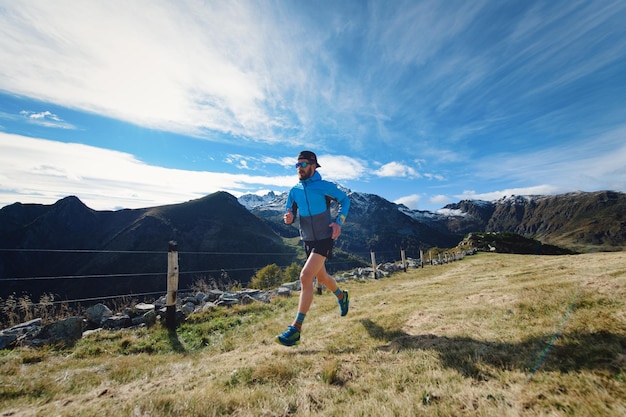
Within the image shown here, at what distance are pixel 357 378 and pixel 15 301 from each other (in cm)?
1085

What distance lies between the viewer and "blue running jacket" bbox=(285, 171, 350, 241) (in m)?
5.62

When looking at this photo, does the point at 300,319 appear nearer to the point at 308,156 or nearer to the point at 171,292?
the point at 308,156

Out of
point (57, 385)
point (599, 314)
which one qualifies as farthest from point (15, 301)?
point (599, 314)

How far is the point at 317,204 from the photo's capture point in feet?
18.6

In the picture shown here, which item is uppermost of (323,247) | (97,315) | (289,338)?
(323,247)

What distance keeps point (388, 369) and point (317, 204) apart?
10.4 feet

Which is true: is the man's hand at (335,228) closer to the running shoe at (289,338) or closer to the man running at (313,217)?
the man running at (313,217)

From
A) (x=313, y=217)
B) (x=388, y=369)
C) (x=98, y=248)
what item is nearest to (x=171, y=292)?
(x=313, y=217)

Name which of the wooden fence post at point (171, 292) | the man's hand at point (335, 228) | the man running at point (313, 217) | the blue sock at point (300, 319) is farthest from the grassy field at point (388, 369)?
the man's hand at point (335, 228)

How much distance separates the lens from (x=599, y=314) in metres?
3.62

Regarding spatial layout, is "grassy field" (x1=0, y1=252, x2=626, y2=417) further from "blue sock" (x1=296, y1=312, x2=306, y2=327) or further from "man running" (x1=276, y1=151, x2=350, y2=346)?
"man running" (x1=276, y1=151, x2=350, y2=346)

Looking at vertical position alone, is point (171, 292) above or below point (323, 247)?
below

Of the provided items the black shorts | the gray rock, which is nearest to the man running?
the black shorts

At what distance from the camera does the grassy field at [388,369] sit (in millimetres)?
2490
